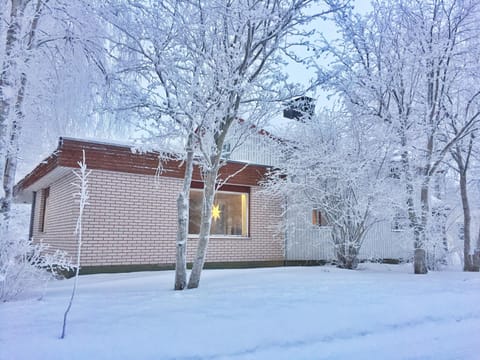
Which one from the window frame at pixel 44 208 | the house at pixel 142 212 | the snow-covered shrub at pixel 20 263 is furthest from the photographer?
the window frame at pixel 44 208

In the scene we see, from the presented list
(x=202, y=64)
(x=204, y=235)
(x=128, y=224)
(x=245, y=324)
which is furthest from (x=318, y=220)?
(x=245, y=324)

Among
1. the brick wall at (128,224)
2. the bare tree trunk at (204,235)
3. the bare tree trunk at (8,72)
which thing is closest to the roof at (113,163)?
the brick wall at (128,224)

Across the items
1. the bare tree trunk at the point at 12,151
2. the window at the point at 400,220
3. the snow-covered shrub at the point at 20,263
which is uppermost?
Answer: the bare tree trunk at the point at 12,151

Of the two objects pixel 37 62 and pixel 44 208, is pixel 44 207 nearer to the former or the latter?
pixel 44 208

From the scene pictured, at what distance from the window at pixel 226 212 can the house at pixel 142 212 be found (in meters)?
0.03

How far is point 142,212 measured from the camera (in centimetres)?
819

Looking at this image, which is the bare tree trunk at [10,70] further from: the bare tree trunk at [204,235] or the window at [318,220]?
the window at [318,220]

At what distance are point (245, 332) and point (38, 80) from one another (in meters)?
5.49

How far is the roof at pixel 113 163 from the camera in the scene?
7.27 meters

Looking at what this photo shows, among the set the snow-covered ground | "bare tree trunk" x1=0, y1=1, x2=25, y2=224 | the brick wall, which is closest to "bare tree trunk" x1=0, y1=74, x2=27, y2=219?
"bare tree trunk" x1=0, y1=1, x2=25, y2=224

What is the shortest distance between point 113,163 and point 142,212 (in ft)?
4.32

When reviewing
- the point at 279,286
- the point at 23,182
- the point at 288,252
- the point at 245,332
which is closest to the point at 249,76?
the point at 279,286

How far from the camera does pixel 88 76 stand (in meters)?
6.25

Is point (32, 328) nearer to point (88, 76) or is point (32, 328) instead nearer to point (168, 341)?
point (168, 341)
